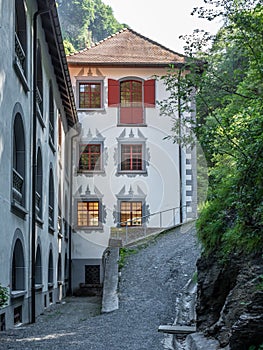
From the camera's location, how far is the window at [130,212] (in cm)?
2836

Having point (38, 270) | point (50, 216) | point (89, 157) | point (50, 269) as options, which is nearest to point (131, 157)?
point (89, 157)

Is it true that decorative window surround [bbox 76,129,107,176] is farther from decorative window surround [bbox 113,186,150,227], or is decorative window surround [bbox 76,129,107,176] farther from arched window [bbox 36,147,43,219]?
arched window [bbox 36,147,43,219]

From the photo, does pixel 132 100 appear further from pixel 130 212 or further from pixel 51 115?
pixel 51 115

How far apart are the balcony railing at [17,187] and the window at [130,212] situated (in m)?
14.7

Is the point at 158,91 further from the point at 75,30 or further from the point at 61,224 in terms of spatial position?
the point at 75,30

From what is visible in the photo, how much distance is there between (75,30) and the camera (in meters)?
68.4

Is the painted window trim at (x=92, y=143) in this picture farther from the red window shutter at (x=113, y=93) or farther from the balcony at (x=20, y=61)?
the balcony at (x=20, y=61)

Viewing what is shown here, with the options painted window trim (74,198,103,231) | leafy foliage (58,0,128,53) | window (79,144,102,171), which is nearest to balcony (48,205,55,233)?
painted window trim (74,198,103,231)

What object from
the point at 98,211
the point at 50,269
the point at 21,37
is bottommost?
the point at 50,269

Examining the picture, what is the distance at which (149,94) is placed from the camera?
28.8 meters

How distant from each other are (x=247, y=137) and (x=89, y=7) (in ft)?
220

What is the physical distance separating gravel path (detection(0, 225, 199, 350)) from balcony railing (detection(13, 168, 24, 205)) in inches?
111

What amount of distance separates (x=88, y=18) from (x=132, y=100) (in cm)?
4415

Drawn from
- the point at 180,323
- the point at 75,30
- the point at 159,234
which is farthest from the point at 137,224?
the point at 75,30
